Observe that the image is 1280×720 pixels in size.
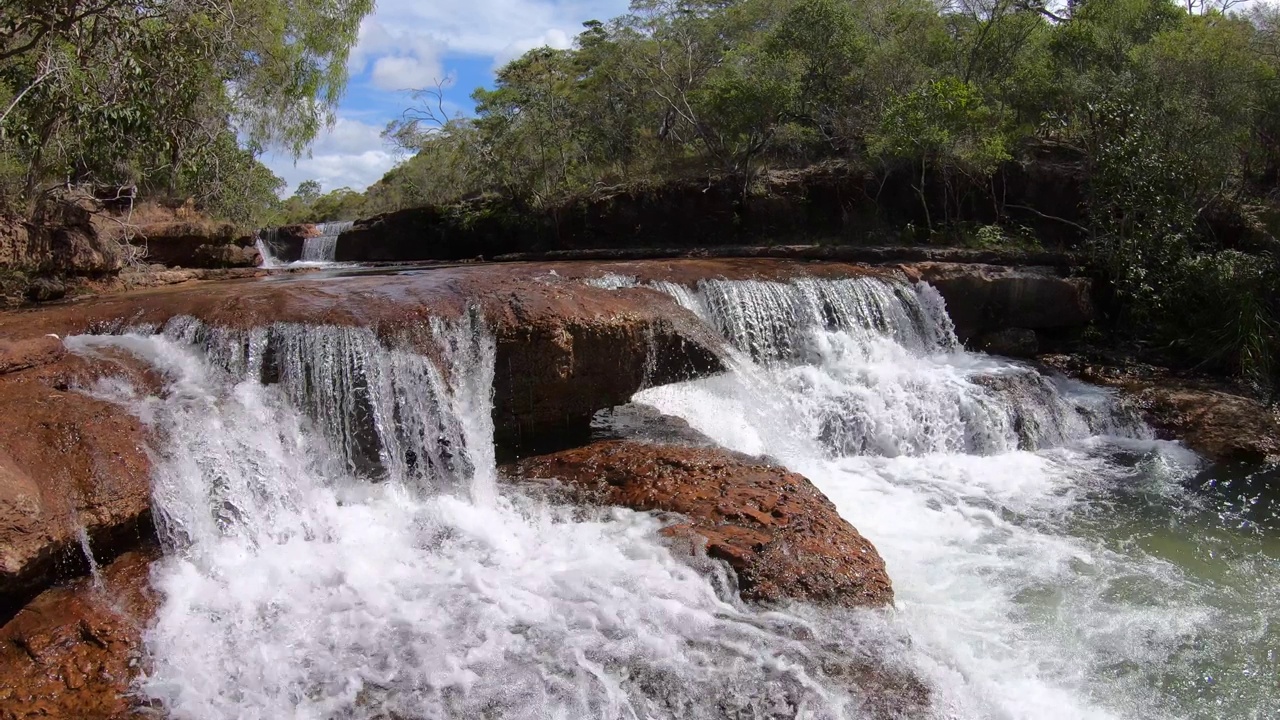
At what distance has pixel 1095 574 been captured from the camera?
5.57 meters

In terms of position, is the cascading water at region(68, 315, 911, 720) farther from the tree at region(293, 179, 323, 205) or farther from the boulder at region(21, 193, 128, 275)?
the tree at region(293, 179, 323, 205)

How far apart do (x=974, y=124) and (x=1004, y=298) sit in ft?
12.9

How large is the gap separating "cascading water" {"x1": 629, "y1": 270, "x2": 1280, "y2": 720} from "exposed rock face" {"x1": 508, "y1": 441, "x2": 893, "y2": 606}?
0.48 meters

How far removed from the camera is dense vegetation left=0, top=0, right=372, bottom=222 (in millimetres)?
8117

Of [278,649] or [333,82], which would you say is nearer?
[278,649]

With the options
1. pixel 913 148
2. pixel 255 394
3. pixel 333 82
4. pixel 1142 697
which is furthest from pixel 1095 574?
pixel 333 82

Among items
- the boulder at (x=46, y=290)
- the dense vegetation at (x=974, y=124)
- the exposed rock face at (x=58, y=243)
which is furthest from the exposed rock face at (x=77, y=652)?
the dense vegetation at (x=974, y=124)

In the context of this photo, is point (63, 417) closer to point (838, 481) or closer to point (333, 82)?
point (838, 481)

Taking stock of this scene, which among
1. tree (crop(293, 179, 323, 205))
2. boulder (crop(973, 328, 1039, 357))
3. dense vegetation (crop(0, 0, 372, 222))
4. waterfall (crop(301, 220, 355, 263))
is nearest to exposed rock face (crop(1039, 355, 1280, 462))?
boulder (crop(973, 328, 1039, 357))

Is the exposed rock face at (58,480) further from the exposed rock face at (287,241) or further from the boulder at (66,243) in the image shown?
the exposed rock face at (287,241)

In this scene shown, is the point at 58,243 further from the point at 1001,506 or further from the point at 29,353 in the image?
the point at 1001,506

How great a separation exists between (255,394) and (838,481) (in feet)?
17.2

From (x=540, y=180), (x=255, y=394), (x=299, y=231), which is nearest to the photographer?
(x=255, y=394)

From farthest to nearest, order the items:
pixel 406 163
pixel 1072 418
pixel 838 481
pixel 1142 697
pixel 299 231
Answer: pixel 406 163, pixel 299 231, pixel 1072 418, pixel 838 481, pixel 1142 697
